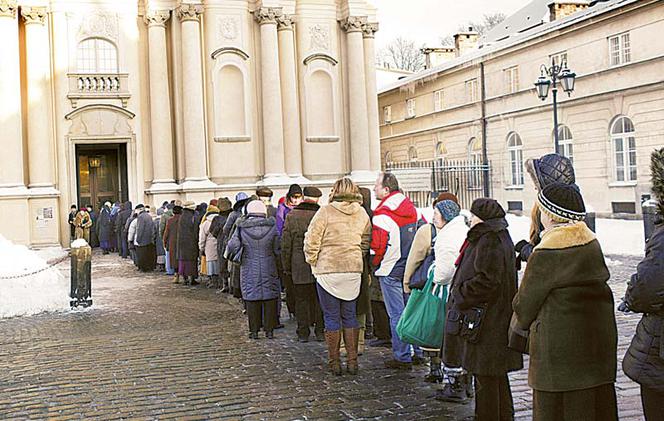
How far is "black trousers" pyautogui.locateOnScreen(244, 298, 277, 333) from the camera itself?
10859 millimetres

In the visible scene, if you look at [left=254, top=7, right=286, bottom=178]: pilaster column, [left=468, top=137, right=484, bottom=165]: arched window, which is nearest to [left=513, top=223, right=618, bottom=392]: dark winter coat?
[left=254, top=7, right=286, bottom=178]: pilaster column

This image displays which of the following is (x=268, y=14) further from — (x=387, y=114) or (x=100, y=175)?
(x=387, y=114)

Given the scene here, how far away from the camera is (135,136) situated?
28172mm

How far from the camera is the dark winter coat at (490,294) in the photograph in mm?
6121

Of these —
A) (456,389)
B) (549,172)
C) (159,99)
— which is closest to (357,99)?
(159,99)

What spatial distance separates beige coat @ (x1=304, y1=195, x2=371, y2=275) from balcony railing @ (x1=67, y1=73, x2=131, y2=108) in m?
20.7

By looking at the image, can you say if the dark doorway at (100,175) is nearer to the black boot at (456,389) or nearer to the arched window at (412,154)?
the arched window at (412,154)

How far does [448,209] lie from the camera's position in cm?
745

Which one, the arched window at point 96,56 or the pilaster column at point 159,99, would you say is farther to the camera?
the pilaster column at point 159,99

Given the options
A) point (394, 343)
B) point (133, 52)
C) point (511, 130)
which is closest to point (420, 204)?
point (511, 130)

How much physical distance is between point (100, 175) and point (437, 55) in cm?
3141

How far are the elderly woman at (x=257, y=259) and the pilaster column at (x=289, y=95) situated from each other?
18530 millimetres

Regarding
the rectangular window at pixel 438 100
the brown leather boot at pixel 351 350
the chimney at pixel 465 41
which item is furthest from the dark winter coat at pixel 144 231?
the chimney at pixel 465 41

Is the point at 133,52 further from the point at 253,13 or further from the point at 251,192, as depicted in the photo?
the point at 251,192
